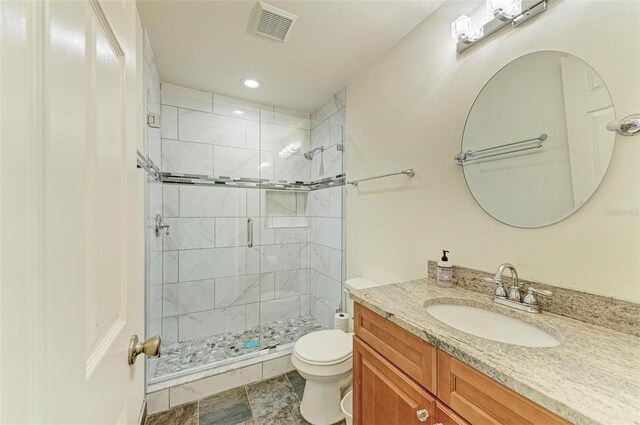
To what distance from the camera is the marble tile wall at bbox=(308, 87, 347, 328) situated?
241cm

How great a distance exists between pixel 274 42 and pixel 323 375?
7.06 feet

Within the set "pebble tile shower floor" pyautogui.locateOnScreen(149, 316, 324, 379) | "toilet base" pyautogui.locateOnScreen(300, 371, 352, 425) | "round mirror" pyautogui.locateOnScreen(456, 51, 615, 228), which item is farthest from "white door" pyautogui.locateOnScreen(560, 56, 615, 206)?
"pebble tile shower floor" pyautogui.locateOnScreen(149, 316, 324, 379)

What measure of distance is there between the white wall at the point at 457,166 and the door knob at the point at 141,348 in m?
1.32

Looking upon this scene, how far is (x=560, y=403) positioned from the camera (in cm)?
53

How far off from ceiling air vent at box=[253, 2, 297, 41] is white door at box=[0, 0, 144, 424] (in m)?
1.13

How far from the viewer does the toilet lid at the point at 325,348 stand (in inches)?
61.4

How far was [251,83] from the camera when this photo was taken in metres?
2.29

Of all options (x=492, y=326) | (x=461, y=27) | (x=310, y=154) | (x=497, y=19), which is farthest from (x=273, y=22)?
(x=492, y=326)

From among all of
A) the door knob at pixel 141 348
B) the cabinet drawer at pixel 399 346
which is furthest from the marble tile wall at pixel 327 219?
the door knob at pixel 141 348

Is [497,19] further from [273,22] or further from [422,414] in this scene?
[422,414]

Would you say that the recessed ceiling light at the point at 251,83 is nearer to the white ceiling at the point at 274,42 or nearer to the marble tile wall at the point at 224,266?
the white ceiling at the point at 274,42

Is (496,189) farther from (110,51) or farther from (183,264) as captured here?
(183,264)

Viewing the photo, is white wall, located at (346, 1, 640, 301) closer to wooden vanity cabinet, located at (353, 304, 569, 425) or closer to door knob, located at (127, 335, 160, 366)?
wooden vanity cabinet, located at (353, 304, 569, 425)

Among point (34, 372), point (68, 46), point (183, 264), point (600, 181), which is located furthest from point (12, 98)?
point (183, 264)
